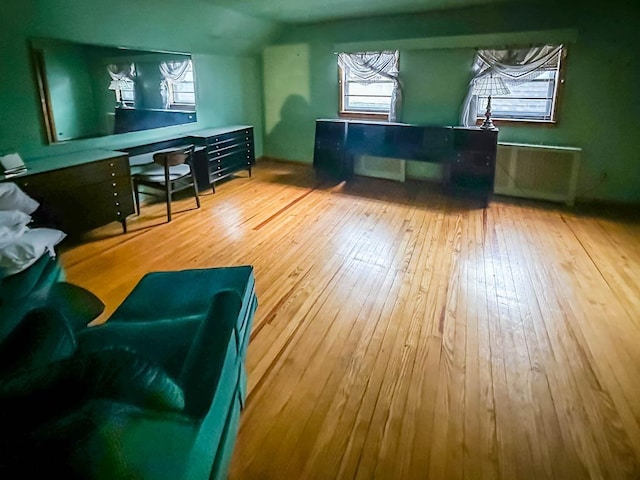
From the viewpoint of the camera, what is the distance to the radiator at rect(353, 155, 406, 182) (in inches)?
222

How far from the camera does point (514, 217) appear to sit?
4.29 meters

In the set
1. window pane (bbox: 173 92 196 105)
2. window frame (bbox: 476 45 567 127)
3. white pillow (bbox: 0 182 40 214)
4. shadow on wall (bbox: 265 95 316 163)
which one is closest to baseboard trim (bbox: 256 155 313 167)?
shadow on wall (bbox: 265 95 316 163)

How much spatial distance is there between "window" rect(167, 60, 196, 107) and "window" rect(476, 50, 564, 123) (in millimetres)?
3714

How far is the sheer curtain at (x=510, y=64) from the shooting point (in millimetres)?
4535

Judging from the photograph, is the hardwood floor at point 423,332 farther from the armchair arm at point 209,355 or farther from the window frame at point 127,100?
the window frame at point 127,100

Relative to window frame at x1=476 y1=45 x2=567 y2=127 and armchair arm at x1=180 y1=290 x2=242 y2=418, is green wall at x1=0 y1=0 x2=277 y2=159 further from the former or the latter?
window frame at x1=476 y1=45 x2=567 y2=127

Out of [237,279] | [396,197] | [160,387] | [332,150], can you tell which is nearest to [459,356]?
[237,279]

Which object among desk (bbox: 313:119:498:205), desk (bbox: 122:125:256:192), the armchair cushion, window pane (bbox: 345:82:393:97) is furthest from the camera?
window pane (bbox: 345:82:393:97)

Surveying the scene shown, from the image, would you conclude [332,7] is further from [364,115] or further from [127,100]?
[127,100]

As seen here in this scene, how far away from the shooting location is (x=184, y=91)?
5.23 meters

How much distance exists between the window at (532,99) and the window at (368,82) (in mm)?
1270

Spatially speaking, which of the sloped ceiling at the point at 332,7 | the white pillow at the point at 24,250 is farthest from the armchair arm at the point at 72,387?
the sloped ceiling at the point at 332,7

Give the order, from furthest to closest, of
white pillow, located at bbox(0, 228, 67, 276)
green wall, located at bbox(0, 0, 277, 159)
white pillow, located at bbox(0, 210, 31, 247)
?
green wall, located at bbox(0, 0, 277, 159) < white pillow, located at bbox(0, 210, 31, 247) < white pillow, located at bbox(0, 228, 67, 276)

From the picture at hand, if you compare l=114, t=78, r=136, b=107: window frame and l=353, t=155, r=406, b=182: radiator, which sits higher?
l=114, t=78, r=136, b=107: window frame
